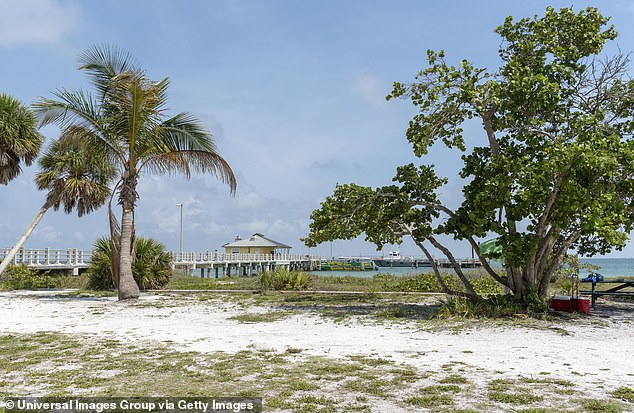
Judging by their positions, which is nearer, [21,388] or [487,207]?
[21,388]

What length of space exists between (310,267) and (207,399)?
8671 centimetres

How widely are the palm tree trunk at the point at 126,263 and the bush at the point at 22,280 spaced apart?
804 cm

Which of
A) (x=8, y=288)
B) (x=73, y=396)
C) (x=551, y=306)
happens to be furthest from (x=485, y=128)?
(x=8, y=288)

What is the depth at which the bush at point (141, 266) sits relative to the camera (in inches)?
870

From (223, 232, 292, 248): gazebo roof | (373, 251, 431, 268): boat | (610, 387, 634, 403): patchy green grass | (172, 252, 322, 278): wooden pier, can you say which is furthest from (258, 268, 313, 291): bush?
(373, 251, 431, 268): boat

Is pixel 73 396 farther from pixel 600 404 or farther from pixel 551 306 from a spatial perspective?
pixel 551 306

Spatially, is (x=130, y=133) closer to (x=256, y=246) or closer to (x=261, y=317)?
(x=261, y=317)

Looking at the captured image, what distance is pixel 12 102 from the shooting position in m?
24.1

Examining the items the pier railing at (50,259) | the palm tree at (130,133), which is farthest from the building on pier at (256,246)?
the palm tree at (130,133)

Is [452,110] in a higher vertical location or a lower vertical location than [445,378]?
higher

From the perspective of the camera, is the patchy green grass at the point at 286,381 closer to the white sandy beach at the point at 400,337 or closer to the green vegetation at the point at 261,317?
the white sandy beach at the point at 400,337

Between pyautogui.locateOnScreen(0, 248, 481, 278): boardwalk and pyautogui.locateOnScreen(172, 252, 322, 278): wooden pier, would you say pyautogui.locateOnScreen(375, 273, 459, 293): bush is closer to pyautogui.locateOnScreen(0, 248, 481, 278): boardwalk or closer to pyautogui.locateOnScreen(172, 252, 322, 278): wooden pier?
pyautogui.locateOnScreen(0, 248, 481, 278): boardwalk

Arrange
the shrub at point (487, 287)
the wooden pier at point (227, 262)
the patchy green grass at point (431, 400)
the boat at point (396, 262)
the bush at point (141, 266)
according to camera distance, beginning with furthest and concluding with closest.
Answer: the boat at point (396, 262) < the wooden pier at point (227, 262) < the bush at point (141, 266) < the shrub at point (487, 287) < the patchy green grass at point (431, 400)

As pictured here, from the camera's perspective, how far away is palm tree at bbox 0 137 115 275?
2259 centimetres
